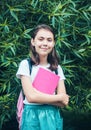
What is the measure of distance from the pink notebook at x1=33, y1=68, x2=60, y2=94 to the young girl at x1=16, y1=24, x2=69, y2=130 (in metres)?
0.05

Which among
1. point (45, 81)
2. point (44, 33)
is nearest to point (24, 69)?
point (45, 81)

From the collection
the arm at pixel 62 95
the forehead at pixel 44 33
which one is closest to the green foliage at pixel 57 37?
the forehead at pixel 44 33

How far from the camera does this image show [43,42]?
364 centimetres

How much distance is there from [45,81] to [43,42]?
35cm

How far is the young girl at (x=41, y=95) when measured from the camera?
11.4 ft

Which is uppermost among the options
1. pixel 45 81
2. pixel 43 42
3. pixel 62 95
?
pixel 43 42

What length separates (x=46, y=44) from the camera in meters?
3.62

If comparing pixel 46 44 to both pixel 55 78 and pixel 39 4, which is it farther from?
pixel 39 4

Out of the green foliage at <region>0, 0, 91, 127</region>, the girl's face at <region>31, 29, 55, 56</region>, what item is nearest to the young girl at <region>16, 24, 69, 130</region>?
the girl's face at <region>31, 29, 55, 56</region>

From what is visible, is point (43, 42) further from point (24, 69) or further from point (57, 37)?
point (57, 37)

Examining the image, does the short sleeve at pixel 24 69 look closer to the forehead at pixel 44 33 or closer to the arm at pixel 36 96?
the arm at pixel 36 96

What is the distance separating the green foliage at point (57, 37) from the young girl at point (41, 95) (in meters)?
1.01

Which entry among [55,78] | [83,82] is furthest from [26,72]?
[83,82]

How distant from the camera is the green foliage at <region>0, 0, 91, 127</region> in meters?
4.77
